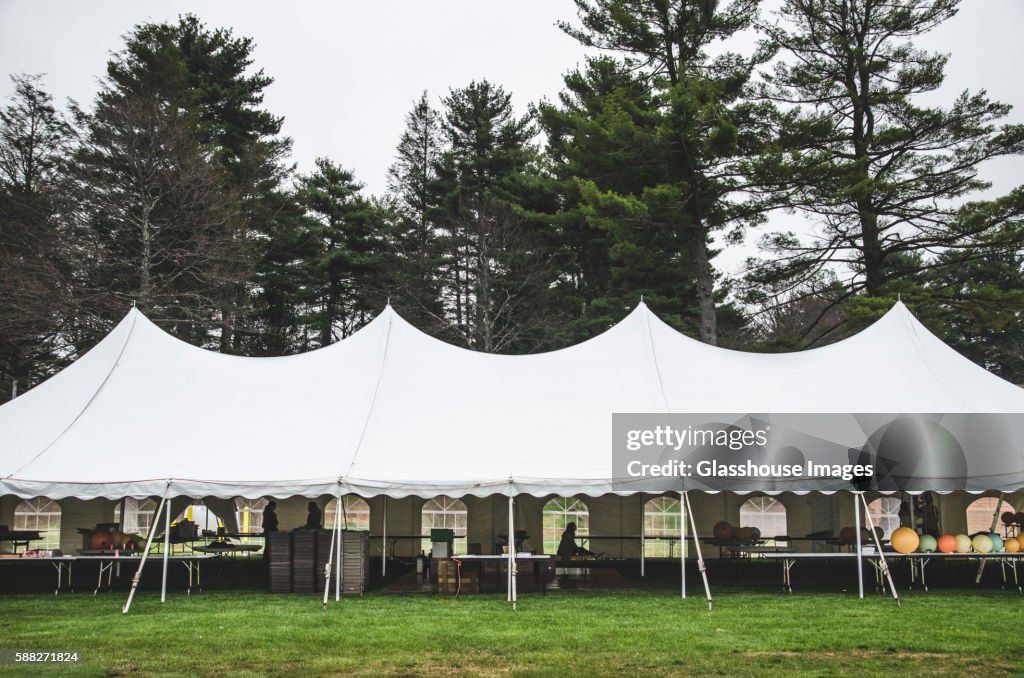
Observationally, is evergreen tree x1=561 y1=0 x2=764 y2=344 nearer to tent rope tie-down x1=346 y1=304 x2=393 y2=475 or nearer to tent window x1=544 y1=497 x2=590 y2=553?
tent window x1=544 y1=497 x2=590 y2=553

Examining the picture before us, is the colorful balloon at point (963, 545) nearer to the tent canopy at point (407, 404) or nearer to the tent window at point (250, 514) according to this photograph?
the tent canopy at point (407, 404)

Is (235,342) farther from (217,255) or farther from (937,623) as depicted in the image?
(937,623)

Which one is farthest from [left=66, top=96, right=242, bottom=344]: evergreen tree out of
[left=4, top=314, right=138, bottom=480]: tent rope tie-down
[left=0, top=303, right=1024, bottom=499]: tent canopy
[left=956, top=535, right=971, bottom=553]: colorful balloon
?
[left=956, top=535, right=971, bottom=553]: colorful balloon


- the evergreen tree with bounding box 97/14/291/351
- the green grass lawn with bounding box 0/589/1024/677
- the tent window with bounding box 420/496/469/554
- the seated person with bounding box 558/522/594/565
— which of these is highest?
the evergreen tree with bounding box 97/14/291/351

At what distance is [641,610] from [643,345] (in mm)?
4554

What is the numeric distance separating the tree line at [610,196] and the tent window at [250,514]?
4.64 metres

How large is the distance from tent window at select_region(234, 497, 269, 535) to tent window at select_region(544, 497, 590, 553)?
331 inches

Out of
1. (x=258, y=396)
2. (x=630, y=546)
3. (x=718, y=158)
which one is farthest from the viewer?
(x=718, y=158)

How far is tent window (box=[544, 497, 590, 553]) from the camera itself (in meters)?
22.3

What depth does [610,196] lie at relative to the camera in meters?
22.2

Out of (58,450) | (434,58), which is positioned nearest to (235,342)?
(434,58)

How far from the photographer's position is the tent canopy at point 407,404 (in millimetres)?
11516

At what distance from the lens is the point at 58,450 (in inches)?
A: 479

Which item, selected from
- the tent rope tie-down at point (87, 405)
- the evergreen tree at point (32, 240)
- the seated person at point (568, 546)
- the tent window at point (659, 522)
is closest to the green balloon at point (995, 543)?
the seated person at point (568, 546)
